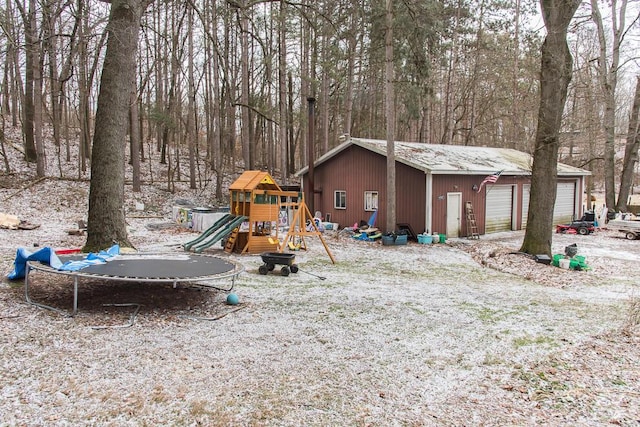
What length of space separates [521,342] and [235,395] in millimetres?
3516

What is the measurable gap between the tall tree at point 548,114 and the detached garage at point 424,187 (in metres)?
3.04

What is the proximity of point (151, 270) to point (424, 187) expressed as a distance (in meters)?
10.7

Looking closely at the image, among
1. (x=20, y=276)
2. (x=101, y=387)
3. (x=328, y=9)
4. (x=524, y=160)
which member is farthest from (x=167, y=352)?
(x=524, y=160)

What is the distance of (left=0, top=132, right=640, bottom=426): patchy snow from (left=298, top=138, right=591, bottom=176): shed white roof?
23.0 ft

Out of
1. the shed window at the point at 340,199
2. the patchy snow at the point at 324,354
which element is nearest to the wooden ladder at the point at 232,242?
the patchy snow at the point at 324,354

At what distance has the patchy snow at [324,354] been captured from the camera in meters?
3.71

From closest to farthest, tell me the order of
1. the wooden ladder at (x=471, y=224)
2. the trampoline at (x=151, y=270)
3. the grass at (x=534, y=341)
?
the grass at (x=534, y=341), the trampoline at (x=151, y=270), the wooden ladder at (x=471, y=224)

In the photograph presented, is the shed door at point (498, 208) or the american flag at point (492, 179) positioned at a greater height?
the american flag at point (492, 179)

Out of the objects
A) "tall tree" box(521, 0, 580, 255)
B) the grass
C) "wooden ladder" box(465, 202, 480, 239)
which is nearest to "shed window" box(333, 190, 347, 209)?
"wooden ladder" box(465, 202, 480, 239)

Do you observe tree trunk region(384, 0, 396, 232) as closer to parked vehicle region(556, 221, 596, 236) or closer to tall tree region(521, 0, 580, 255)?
tall tree region(521, 0, 580, 255)

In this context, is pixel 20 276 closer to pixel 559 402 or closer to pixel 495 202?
pixel 559 402

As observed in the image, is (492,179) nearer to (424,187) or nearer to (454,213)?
(454,213)

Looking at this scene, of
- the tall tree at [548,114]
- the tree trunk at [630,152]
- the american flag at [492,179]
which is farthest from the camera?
the tree trunk at [630,152]

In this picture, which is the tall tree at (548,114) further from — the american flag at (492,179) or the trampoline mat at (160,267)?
the trampoline mat at (160,267)
